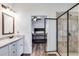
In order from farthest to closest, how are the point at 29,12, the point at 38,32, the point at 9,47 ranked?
the point at 38,32 → the point at 29,12 → the point at 9,47

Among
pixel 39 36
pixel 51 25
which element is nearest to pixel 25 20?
pixel 51 25

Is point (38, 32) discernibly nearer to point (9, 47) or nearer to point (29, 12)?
point (29, 12)

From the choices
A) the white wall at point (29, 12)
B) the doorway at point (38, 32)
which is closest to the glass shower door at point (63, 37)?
the white wall at point (29, 12)

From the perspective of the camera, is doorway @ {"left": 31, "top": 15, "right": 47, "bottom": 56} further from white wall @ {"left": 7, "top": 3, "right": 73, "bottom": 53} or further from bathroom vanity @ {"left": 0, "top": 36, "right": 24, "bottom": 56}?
bathroom vanity @ {"left": 0, "top": 36, "right": 24, "bottom": 56}

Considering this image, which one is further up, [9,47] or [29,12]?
[29,12]

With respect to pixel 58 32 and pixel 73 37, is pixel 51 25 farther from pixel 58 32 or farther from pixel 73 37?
pixel 73 37

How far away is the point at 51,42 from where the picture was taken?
5727 mm

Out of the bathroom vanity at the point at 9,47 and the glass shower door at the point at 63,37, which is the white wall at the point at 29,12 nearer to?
the glass shower door at the point at 63,37

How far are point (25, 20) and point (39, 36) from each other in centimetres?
450

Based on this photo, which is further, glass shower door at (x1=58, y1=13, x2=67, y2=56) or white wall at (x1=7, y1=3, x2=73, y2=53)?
white wall at (x1=7, y1=3, x2=73, y2=53)

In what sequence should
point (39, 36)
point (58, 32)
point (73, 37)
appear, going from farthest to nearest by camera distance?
point (39, 36), point (58, 32), point (73, 37)

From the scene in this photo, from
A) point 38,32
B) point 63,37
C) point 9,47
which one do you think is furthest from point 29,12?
point 38,32

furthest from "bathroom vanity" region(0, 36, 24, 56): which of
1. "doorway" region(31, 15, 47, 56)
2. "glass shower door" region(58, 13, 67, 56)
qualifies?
"doorway" region(31, 15, 47, 56)

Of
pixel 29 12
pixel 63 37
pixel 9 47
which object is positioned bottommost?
pixel 9 47
